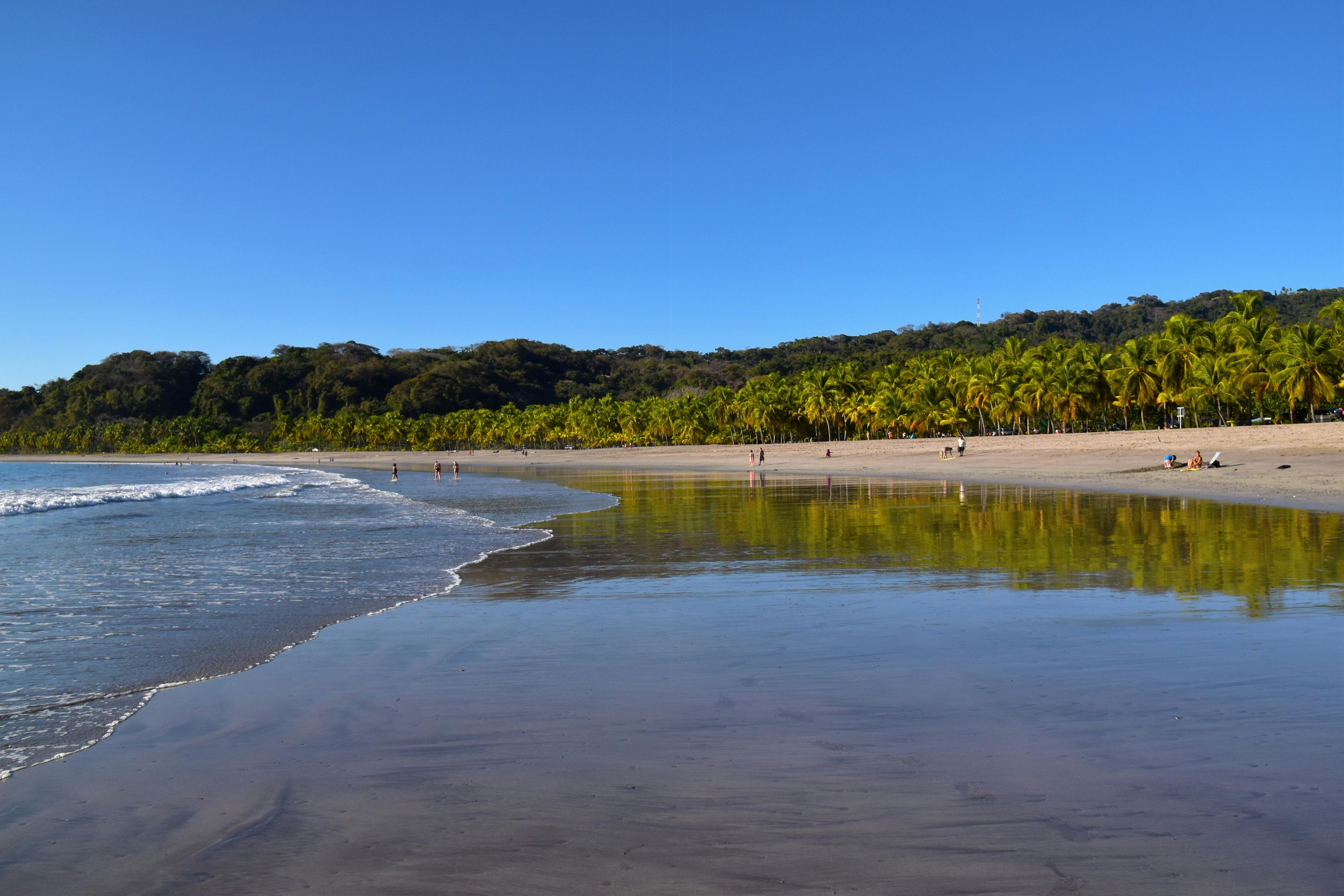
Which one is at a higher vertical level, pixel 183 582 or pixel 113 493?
pixel 113 493

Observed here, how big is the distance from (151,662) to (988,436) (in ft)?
212

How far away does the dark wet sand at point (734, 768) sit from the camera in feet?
11.9

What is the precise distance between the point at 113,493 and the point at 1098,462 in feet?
151

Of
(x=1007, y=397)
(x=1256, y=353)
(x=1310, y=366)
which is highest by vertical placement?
(x=1256, y=353)

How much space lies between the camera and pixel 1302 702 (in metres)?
5.62

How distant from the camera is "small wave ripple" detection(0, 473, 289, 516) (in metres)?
32.3

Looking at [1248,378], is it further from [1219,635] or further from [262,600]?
[262,600]

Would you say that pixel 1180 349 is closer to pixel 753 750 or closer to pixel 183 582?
pixel 183 582

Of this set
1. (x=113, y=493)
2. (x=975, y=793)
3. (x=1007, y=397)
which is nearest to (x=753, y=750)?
(x=975, y=793)

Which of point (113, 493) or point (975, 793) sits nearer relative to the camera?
point (975, 793)

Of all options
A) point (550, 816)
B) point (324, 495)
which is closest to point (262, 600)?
point (550, 816)

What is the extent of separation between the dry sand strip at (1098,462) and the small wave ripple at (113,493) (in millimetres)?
26441

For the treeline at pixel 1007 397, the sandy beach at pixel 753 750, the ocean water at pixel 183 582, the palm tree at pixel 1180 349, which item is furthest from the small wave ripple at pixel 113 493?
Answer: the palm tree at pixel 1180 349

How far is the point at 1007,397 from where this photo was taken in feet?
244
